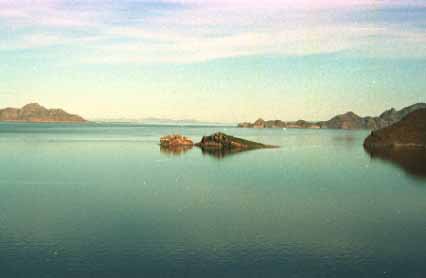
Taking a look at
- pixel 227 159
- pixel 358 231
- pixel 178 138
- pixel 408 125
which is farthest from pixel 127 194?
pixel 408 125

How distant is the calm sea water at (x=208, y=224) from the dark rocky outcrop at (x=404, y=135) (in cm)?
9480

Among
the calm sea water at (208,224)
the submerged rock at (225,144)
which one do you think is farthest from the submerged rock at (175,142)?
the calm sea water at (208,224)

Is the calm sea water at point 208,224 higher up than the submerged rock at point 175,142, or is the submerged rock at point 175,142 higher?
the submerged rock at point 175,142

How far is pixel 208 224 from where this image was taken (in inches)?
1663

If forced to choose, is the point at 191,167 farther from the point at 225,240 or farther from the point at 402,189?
the point at 225,240

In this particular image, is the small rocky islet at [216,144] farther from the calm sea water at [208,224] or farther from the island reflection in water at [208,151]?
the calm sea water at [208,224]

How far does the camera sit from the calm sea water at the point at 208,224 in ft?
103

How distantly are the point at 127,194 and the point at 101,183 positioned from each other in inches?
430

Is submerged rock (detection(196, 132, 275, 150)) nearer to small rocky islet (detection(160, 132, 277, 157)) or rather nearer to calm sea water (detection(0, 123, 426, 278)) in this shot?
small rocky islet (detection(160, 132, 277, 157))

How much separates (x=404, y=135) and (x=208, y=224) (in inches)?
5913

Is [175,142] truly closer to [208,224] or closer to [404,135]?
[404,135]

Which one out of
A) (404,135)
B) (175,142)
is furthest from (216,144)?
(404,135)

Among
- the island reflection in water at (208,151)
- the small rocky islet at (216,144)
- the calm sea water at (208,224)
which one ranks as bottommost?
the calm sea water at (208,224)

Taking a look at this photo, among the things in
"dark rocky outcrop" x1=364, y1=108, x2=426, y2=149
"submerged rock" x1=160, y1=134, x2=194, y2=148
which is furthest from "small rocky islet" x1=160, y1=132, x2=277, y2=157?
"dark rocky outcrop" x1=364, y1=108, x2=426, y2=149
